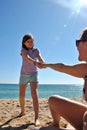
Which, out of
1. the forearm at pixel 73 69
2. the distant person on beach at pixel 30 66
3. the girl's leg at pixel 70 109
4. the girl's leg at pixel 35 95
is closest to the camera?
the forearm at pixel 73 69

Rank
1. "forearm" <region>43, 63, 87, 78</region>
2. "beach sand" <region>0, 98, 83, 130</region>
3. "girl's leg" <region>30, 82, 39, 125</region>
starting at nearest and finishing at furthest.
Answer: "forearm" <region>43, 63, 87, 78</region> → "beach sand" <region>0, 98, 83, 130</region> → "girl's leg" <region>30, 82, 39, 125</region>

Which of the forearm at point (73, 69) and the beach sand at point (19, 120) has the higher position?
the forearm at point (73, 69)

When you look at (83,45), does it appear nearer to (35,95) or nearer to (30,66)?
(35,95)

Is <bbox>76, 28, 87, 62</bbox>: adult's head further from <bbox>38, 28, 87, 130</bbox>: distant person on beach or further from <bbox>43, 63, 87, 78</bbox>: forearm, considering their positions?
<bbox>43, 63, 87, 78</bbox>: forearm

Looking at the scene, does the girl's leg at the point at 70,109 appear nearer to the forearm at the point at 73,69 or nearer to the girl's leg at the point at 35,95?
the forearm at the point at 73,69

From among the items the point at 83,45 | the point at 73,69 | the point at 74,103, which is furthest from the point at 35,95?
the point at 83,45

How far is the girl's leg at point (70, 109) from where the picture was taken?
4539 millimetres

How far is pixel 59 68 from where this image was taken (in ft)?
14.7

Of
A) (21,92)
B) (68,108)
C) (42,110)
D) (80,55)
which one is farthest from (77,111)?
(42,110)

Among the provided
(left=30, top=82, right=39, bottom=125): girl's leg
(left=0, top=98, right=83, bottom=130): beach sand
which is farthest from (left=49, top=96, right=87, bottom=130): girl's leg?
(left=30, top=82, right=39, bottom=125): girl's leg

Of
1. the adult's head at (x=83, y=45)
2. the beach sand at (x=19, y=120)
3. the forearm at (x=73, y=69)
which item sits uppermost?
the adult's head at (x=83, y=45)

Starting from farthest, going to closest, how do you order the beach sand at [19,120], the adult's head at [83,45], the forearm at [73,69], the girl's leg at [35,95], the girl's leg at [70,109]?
1. the girl's leg at [35,95]
2. the beach sand at [19,120]
3. the girl's leg at [70,109]
4. the forearm at [73,69]
5. the adult's head at [83,45]

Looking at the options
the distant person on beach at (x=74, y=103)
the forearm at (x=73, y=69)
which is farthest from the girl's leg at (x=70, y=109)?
the forearm at (x=73, y=69)

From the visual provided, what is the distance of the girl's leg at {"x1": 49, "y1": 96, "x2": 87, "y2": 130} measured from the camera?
454 centimetres
